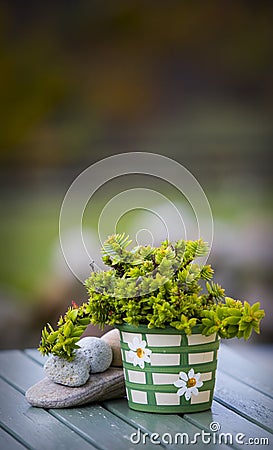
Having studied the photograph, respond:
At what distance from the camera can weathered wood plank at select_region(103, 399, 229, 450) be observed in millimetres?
1587

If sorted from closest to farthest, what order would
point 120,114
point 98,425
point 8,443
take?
point 8,443
point 98,425
point 120,114

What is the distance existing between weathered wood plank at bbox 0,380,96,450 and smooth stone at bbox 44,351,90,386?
3.4 inches

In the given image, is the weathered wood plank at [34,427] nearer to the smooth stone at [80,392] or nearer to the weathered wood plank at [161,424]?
the smooth stone at [80,392]

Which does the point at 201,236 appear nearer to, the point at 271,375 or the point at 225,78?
the point at 271,375

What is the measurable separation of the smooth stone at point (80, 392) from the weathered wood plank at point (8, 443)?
0.18m

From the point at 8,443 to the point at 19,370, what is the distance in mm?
628

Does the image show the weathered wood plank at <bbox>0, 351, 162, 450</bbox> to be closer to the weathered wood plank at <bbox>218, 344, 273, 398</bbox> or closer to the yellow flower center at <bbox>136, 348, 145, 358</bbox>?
the yellow flower center at <bbox>136, 348, 145, 358</bbox>

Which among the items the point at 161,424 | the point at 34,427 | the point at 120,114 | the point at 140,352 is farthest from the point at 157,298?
the point at 120,114

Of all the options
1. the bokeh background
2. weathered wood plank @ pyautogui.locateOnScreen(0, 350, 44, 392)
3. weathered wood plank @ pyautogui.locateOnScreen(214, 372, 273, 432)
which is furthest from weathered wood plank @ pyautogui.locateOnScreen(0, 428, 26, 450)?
the bokeh background

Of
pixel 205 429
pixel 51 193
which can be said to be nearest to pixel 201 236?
pixel 205 429

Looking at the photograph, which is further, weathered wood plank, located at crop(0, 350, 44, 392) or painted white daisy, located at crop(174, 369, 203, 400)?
weathered wood plank, located at crop(0, 350, 44, 392)

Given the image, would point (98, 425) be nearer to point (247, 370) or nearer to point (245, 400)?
point (245, 400)

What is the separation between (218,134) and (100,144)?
57cm

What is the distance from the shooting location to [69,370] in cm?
181
